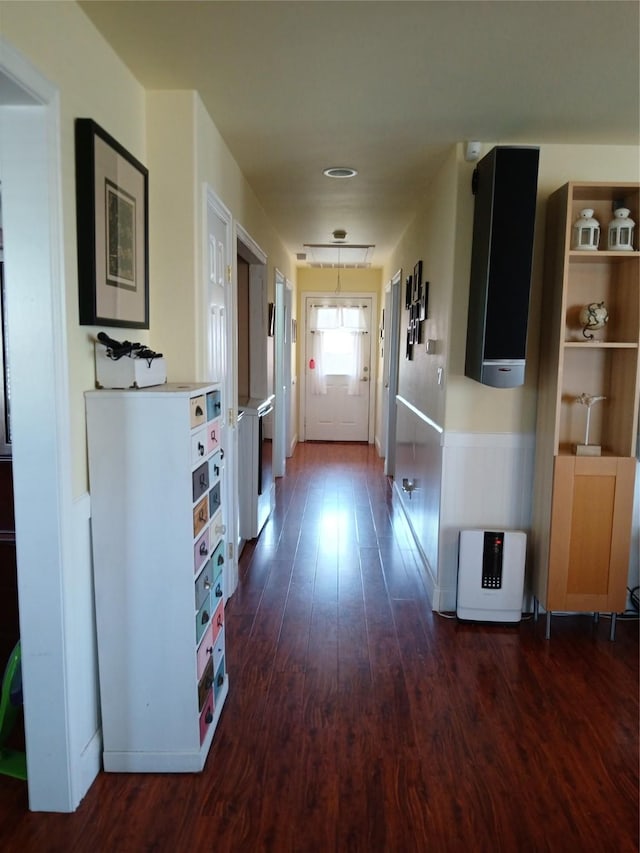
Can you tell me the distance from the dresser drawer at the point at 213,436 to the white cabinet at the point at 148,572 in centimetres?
11

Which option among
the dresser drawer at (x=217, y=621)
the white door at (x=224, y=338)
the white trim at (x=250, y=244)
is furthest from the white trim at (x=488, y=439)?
the white trim at (x=250, y=244)

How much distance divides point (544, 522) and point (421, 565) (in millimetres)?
971

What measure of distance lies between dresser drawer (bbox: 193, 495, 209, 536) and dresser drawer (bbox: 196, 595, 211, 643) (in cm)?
27

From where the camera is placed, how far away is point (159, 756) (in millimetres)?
1909

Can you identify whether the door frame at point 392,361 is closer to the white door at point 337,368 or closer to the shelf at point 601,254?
the white door at point 337,368

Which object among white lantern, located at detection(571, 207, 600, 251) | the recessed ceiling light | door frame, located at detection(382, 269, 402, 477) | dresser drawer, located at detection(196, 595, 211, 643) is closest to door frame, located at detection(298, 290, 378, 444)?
door frame, located at detection(382, 269, 402, 477)

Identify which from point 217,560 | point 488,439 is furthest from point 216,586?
point 488,439

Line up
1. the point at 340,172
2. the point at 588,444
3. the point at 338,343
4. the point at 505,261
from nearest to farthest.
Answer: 1. the point at 505,261
2. the point at 588,444
3. the point at 340,172
4. the point at 338,343

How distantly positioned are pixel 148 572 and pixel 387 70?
191cm

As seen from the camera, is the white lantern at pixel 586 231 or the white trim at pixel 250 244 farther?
the white trim at pixel 250 244

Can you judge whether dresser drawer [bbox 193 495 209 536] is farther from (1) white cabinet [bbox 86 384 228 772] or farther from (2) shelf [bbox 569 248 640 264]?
(2) shelf [bbox 569 248 640 264]

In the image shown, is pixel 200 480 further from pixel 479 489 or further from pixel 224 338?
pixel 479 489

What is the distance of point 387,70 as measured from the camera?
6.92ft

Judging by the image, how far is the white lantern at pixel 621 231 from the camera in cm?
265
